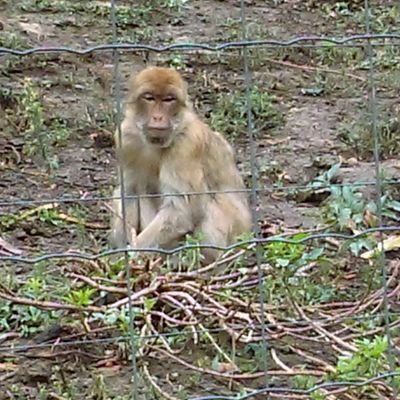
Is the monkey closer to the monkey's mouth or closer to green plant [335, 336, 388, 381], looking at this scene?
the monkey's mouth

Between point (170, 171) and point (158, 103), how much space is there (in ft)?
1.28

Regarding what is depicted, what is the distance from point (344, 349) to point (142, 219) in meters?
2.01

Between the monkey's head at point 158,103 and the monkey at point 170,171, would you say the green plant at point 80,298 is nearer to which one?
the monkey at point 170,171

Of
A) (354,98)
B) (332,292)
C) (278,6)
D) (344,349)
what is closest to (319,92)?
(354,98)

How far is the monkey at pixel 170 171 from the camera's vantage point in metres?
6.77

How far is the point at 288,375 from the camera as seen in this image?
5168 millimetres

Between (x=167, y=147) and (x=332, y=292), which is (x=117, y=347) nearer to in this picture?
(x=332, y=292)

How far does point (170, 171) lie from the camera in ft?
22.6

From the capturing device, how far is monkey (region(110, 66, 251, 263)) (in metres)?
6.77

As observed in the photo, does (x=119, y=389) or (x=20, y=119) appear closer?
(x=119, y=389)

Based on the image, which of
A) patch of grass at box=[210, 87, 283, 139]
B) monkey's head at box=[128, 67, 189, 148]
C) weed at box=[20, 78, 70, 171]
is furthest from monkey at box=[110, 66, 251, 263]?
patch of grass at box=[210, 87, 283, 139]

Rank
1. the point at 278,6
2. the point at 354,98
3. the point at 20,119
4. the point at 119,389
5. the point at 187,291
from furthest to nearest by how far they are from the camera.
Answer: the point at 278,6 → the point at 354,98 → the point at 20,119 → the point at 187,291 → the point at 119,389

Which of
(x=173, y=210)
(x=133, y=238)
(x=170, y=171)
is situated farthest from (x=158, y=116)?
(x=133, y=238)

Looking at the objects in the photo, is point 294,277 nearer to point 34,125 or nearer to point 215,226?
point 215,226
